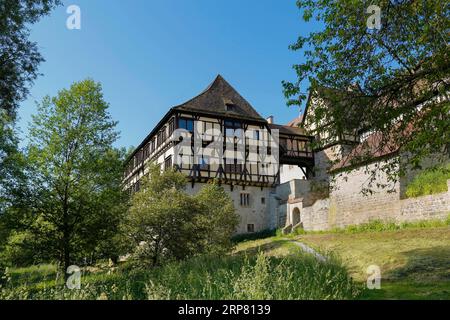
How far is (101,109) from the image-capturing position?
17.4 metres

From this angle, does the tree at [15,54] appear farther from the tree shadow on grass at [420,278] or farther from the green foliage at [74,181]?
the tree shadow on grass at [420,278]

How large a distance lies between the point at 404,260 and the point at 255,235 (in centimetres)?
2025

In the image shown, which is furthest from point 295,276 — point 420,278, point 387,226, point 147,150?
point 147,150

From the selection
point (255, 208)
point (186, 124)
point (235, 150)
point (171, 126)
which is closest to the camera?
point (186, 124)

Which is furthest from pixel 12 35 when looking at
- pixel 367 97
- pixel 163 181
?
pixel 367 97

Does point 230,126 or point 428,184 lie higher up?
point 230,126

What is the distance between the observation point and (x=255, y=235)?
33062mm

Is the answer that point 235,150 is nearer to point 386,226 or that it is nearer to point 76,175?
point 386,226

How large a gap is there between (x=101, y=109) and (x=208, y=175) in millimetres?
16271

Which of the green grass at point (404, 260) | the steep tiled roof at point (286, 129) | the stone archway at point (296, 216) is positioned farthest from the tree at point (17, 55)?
the steep tiled roof at point (286, 129)

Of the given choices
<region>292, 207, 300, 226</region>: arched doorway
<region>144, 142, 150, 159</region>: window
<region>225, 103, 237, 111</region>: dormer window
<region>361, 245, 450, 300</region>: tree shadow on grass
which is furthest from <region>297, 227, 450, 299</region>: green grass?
<region>144, 142, 150, 159</region>: window

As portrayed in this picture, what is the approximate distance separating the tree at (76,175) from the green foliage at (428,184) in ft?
49.0

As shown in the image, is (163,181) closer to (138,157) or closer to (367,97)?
(367,97)
